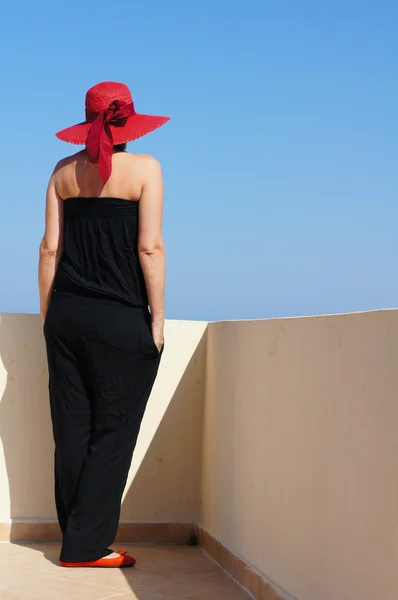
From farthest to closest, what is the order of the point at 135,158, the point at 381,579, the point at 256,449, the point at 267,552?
1. the point at 135,158
2. the point at 256,449
3. the point at 267,552
4. the point at 381,579

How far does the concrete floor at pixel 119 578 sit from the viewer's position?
341 centimetres

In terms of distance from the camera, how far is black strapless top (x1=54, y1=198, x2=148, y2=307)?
12.3 ft

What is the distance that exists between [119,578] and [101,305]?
1064mm

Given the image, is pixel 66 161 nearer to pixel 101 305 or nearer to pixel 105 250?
pixel 105 250

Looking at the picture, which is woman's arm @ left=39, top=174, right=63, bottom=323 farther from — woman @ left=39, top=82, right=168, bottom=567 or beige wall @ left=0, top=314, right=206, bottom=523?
beige wall @ left=0, top=314, right=206, bottom=523

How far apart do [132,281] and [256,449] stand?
0.83 meters

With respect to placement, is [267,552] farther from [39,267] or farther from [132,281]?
[39,267]

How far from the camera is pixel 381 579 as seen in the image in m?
2.33

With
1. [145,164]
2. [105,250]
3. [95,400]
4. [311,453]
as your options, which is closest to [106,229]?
[105,250]

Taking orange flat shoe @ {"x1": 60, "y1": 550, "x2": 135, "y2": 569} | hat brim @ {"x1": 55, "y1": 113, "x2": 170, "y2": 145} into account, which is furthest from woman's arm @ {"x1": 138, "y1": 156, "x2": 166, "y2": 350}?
orange flat shoe @ {"x1": 60, "y1": 550, "x2": 135, "y2": 569}

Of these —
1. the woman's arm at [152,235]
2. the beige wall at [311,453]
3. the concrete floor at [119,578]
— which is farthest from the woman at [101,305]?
the beige wall at [311,453]

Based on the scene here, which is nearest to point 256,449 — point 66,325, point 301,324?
point 301,324

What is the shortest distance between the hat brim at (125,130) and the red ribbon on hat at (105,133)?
0.08ft

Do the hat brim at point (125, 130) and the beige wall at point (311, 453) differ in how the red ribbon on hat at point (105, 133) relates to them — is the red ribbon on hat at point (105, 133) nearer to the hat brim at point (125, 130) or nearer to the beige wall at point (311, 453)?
the hat brim at point (125, 130)
